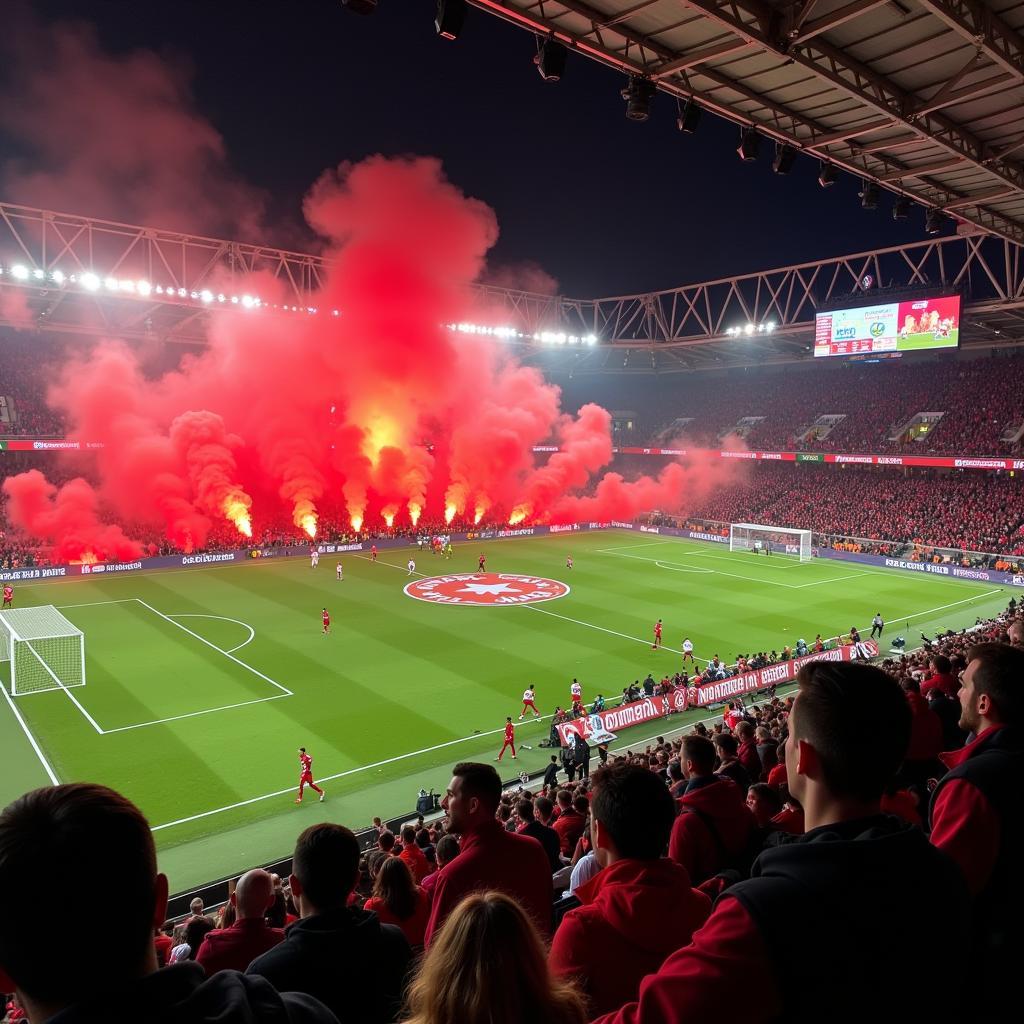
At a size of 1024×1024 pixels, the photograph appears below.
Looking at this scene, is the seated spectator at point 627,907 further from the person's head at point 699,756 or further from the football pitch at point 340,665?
the football pitch at point 340,665

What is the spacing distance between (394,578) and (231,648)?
14.2 meters

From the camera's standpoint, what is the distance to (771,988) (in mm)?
1845

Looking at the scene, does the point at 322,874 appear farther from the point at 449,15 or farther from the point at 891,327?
the point at 891,327

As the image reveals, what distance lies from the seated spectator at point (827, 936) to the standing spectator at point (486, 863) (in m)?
2.47

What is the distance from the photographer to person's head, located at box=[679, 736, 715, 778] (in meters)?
5.57

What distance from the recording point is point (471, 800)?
4977 millimetres

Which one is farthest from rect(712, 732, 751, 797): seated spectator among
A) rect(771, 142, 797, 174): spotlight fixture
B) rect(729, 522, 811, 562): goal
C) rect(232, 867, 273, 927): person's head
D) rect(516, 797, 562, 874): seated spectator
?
rect(729, 522, 811, 562): goal

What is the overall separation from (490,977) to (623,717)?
20.1 metres

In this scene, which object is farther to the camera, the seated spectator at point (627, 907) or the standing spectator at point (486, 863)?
the standing spectator at point (486, 863)

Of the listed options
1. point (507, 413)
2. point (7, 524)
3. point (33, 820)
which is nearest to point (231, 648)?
point (7, 524)

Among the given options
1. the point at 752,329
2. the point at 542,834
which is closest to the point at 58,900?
the point at 542,834

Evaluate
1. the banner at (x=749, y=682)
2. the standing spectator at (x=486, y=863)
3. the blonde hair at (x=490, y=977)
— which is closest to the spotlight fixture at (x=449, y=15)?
the standing spectator at (x=486, y=863)

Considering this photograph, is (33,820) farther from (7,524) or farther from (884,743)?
(7,524)

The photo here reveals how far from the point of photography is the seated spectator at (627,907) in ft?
9.80
